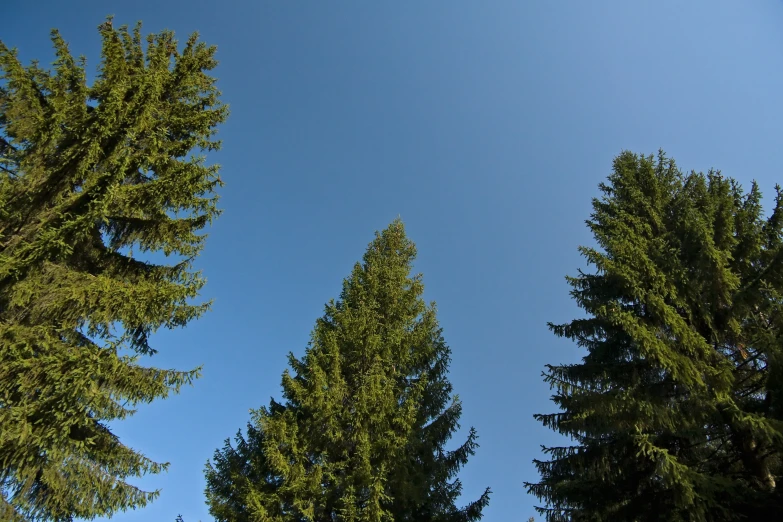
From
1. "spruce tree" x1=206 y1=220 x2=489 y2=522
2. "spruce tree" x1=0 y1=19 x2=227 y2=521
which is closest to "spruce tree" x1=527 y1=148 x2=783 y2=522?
"spruce tree" x1=206 y1=220 x2=489 y2=522

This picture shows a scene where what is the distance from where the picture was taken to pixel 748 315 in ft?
30.0

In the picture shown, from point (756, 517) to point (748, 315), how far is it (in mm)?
3888

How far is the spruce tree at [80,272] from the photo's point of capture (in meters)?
6.82

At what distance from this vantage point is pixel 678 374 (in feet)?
27.8

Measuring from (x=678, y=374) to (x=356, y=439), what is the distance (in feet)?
21.1

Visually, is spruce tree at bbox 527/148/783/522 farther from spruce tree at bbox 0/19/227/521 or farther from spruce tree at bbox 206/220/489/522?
spruce tree at bbox 0/19/227/521

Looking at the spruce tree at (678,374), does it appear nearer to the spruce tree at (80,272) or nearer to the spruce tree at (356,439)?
the spruce tree at (356,439)

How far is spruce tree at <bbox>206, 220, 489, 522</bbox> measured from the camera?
8422 millimetres

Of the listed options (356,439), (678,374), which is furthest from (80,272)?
(678,374)

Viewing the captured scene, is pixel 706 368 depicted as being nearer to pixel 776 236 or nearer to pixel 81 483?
pixel 776 236

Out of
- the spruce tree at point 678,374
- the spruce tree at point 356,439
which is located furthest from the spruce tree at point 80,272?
the spruce tree at point 678,374

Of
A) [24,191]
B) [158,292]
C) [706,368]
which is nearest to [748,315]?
[706,368]

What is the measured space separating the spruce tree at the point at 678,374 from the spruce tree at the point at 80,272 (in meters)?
8.50

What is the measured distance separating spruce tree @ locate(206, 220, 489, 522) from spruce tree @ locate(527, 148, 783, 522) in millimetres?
2677
